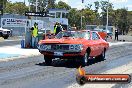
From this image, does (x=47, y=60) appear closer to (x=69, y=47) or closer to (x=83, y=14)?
(x=69, y=47)

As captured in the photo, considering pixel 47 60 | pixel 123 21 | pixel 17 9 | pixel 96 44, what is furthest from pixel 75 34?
pixel 123 21

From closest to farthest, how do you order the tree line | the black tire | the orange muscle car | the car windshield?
the orange muscle car, the black tire, the car windshield, the tree line

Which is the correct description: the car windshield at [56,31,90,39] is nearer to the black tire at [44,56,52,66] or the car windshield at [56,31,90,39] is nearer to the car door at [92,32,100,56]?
the car door at [92,32,100,56]

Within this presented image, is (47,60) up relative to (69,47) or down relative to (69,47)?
down

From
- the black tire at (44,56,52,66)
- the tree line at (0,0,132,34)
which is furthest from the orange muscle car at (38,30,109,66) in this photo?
the tree line at (0,0,132,34)

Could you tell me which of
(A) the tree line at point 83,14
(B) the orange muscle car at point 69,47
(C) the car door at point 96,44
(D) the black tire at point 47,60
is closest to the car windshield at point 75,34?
(B) the orange muscle car at point 69,47

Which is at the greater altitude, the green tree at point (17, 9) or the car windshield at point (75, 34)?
the green tree at point (17, 9)

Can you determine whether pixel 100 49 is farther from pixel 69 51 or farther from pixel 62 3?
pixel 62 3

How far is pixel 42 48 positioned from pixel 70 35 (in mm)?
1705

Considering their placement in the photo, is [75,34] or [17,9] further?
[17,9]

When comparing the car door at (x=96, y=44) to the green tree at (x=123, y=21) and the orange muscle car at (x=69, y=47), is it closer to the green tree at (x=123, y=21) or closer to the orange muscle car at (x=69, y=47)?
the orange muscle car at (x=69, y=47)

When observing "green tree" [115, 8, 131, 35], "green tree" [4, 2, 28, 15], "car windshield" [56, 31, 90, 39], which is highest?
"green tree" [4, 2, 28, 15]

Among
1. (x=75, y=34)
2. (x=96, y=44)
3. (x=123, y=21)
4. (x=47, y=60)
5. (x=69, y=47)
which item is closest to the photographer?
(x=69, y=47)

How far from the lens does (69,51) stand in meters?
13.9
